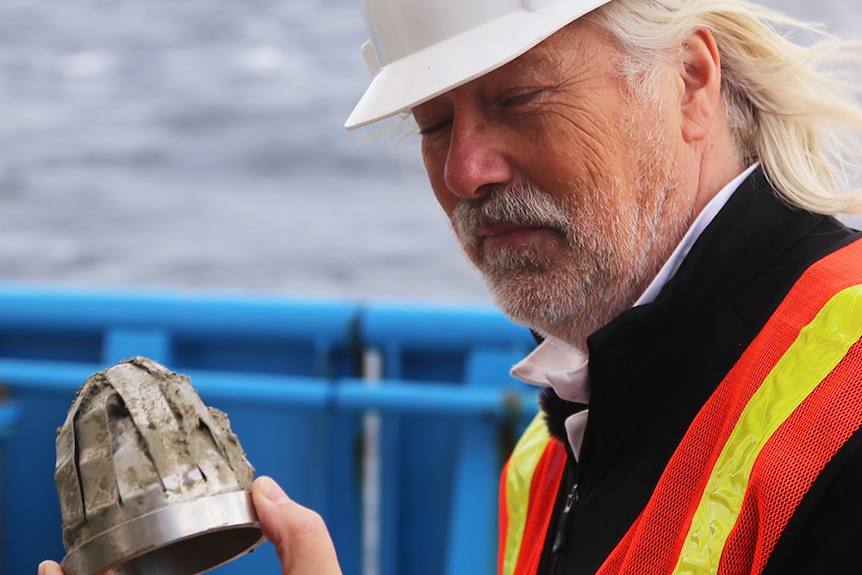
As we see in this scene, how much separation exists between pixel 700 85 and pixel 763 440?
0.74 metres

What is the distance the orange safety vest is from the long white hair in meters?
0.30

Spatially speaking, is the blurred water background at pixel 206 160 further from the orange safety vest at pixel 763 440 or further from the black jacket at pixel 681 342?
the orange safety vest at pixel 763 440

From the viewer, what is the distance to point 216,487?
4.48 feet

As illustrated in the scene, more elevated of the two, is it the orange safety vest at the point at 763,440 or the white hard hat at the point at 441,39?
the white hard hat at the point at 441,39

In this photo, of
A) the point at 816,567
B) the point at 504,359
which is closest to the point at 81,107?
the point at 504,359

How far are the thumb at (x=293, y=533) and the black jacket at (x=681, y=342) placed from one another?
44 centimetres

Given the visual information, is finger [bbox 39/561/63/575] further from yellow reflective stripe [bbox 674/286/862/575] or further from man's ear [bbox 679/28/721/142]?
man's ear [bbox 679/28/721/142]

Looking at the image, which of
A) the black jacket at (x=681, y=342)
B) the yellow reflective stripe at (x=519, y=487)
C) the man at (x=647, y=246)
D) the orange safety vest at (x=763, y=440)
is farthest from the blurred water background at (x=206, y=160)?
the orange safety vest at (x=763, y=440)

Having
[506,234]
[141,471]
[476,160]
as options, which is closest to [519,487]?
[506,234]

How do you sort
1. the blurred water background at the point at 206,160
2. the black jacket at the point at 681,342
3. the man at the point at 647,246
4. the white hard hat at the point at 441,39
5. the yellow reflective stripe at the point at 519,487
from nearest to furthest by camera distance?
the man at the point at 647,246, the black jacket at the point at 681,342, the white hard hat at the point at 441,39, the yellow reflective stripe at the point at 519,487, the blurred water background at the point at 206,160

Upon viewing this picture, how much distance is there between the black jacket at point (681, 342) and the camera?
1555 millimetres

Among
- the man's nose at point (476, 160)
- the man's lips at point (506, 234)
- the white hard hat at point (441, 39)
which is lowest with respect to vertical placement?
the man's lips at point (506, 234)

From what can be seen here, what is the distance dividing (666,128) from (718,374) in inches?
17.6

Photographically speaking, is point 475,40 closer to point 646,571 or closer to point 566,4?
point 566,4
